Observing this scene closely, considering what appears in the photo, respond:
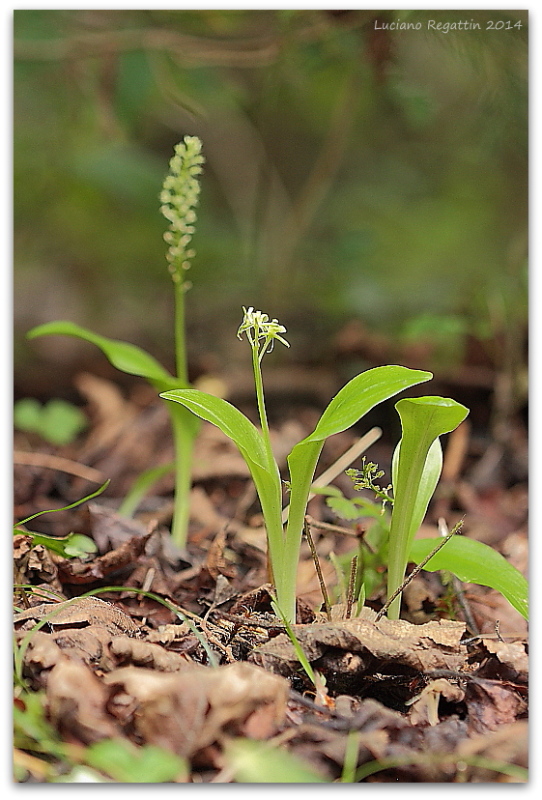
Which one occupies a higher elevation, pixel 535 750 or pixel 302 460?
pixel 302 460

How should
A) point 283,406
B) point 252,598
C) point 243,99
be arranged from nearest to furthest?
point 252,598 → point 283,406 → point 243,99

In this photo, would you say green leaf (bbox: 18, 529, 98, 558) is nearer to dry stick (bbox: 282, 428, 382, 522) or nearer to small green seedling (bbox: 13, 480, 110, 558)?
small green seedling (bbox: 13, 480, 110, 558)

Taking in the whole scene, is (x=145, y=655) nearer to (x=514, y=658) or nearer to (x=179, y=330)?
(x=514, y=658)

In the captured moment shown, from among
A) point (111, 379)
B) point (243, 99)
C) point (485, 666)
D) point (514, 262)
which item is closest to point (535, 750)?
point (485, 666)

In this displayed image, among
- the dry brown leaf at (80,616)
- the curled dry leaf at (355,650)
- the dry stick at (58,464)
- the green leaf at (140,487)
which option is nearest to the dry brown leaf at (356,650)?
the curled dry leaf at (355,650)

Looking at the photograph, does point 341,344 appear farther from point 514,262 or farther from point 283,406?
point 514,262

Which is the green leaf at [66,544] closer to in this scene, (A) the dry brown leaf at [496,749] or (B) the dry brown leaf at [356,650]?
(B) the dry brown leaf at [356,650]
